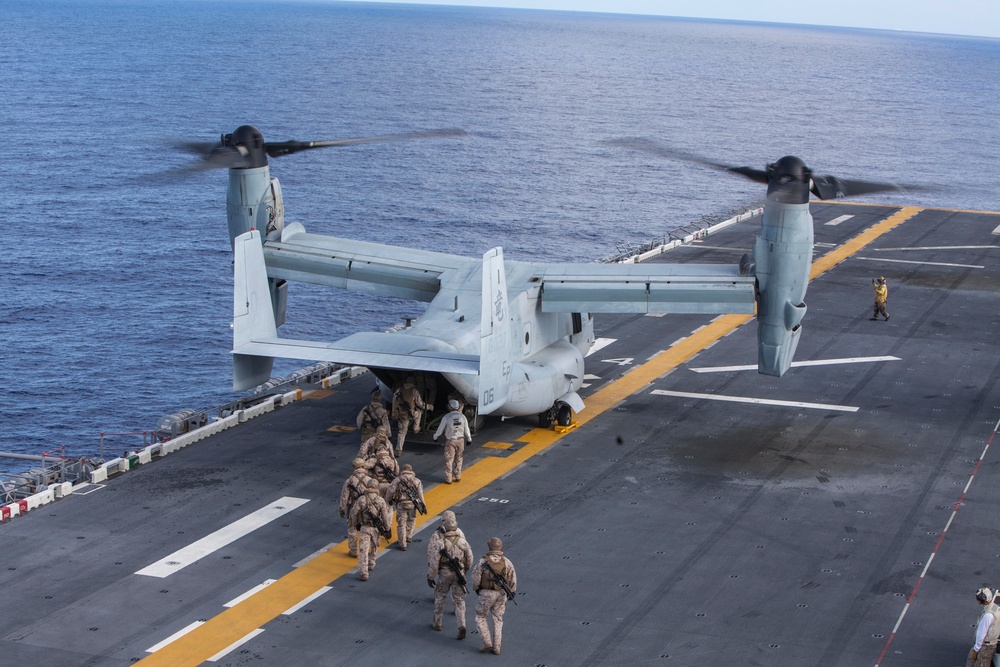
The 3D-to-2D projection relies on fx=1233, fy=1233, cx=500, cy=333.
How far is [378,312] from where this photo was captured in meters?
60.0

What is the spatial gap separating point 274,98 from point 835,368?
355ft

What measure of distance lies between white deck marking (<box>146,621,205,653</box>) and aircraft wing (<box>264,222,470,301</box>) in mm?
13050

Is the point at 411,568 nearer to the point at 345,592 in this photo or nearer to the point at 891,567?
the point at 345,592

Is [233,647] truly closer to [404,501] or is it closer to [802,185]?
[404,501]

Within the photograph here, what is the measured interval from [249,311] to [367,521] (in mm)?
6180

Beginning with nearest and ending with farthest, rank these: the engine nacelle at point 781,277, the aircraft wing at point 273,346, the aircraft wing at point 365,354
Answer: the aircraft wing at point 365,354
the aircraft wing at point 273,346
the engine nacelle at point 781,277

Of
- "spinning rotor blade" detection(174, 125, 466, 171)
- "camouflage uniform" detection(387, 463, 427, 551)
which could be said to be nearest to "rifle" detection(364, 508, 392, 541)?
"camouflage uniform" detection(387, 463, 427, 551)

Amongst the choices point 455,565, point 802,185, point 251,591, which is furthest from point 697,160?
point 251,591

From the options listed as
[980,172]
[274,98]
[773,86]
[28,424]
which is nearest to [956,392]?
[28,424]

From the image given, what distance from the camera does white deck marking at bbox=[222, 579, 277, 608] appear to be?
69.8 feet

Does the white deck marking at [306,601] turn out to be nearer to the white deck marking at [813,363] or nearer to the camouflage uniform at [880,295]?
the white deck marking at [813,363]

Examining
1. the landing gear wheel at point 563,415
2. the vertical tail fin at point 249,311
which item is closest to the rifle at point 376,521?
the vertical tail fin at point 249,311

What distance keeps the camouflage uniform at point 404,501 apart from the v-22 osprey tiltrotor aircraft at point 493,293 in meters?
2.79

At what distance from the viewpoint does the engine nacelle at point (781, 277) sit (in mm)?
28547
